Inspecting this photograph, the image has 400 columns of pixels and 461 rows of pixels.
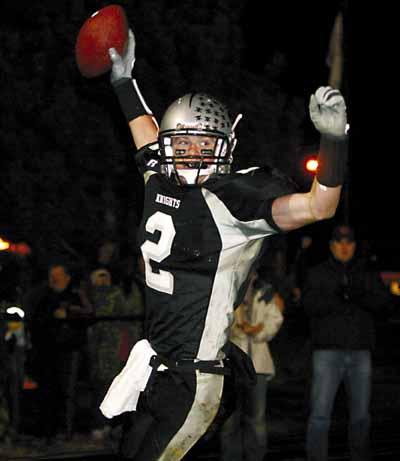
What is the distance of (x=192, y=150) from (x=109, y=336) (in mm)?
5300

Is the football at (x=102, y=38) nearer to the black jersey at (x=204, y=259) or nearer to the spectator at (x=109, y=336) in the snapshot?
the black jersey at (x=204, y=259)

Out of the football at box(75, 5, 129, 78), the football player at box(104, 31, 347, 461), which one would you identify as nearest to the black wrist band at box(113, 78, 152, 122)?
the football at box(75, 5, 129, 78)

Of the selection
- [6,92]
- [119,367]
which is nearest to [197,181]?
[119,367]

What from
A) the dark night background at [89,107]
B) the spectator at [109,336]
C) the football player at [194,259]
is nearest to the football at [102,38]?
the football player at [194,259]

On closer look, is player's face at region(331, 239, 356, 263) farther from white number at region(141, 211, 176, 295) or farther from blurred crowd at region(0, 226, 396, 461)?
white number at region(141, 211, 176, 295)

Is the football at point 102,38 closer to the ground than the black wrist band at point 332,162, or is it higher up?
higher up

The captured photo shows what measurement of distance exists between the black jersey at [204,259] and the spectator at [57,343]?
16.5ft

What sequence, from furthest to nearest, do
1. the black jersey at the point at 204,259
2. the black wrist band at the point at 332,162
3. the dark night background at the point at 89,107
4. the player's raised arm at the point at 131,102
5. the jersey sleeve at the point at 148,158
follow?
the dark night background at the point at 89,107 < the player's raised arm at the point at 131,102 < the jersey sleeve at the point at 148,158 < the black jersey at the point at 204,259 < the black wrist band at the point at 332,162

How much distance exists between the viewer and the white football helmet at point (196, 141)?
444 cm

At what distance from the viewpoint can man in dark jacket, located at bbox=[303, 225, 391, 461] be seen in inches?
316

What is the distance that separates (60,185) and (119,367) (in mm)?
8452

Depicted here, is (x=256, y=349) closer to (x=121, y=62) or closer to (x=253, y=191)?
(x=121, y=62)

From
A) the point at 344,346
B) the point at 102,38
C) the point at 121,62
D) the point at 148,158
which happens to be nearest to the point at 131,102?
the point at 121,62

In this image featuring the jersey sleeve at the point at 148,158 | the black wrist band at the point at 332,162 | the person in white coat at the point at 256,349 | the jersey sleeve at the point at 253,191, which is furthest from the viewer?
the person in white coat at the point at 256,349
